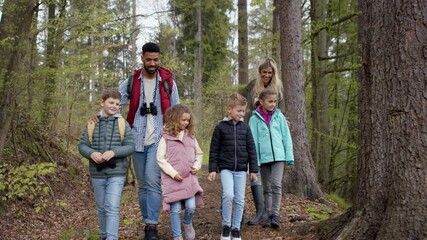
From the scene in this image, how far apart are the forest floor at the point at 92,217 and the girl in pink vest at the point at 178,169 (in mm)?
615

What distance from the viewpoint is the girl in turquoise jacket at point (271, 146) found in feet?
16.7

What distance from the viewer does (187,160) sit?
4.68 m

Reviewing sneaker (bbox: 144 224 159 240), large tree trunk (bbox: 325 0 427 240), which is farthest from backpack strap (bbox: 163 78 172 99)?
large tree trunk (bbox: 325 0 427 240)

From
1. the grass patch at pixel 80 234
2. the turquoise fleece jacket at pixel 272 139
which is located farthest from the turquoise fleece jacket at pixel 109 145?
the turquoise fleece jacket at pixel 272 139

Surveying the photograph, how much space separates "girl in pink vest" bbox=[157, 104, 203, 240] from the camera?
180 inches

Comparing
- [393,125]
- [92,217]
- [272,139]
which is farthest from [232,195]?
[92,217]

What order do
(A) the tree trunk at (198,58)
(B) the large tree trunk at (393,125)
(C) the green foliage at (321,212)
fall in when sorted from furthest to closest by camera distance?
(A) the tree trunk at (198,58) → (C) the green foliage at (321,212) → (B) the large tree trunk at (393,125)

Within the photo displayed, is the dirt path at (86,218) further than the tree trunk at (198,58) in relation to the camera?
No

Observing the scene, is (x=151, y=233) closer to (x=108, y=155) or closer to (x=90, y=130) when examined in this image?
(x=108, y=155)

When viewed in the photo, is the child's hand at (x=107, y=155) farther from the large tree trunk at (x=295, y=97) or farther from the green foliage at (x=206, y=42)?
the green foliage at (x=206, y=42)

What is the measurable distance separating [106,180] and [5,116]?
3.28m

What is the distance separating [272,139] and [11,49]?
4.62 m

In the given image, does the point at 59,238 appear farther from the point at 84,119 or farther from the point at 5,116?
the point at 84,119

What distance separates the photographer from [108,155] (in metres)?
4.46
